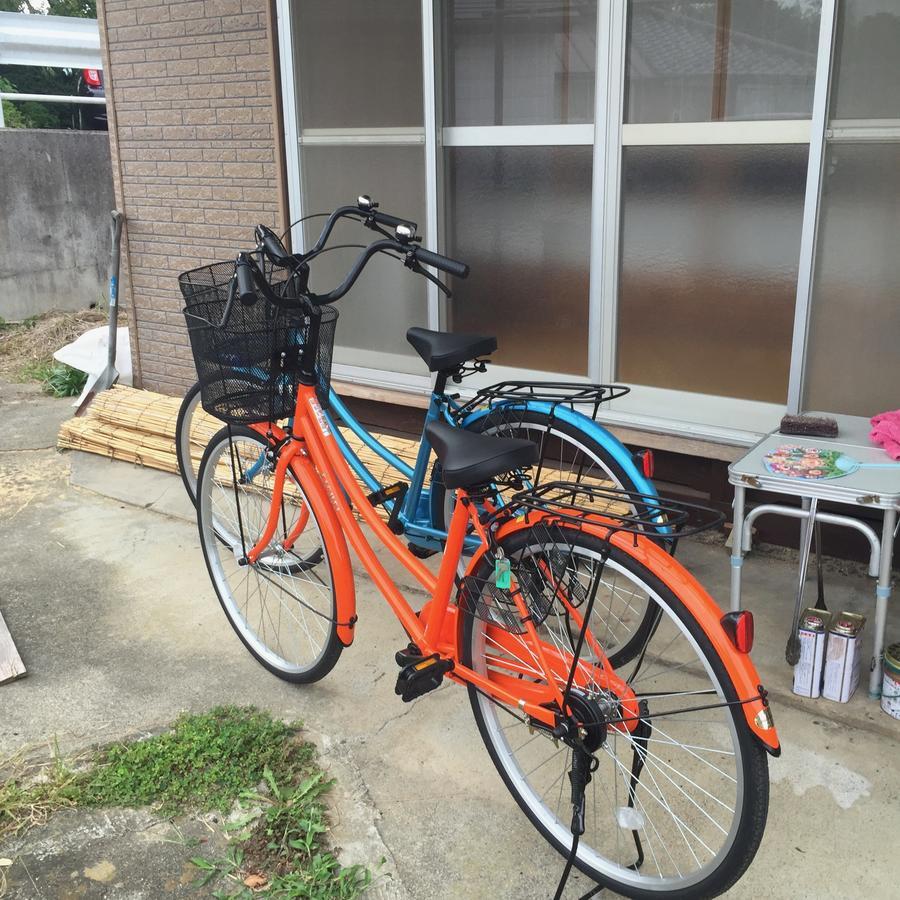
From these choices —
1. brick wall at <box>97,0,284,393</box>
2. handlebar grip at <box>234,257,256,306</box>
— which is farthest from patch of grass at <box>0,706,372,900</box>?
brick wall at <box>97,0,284,393</box>

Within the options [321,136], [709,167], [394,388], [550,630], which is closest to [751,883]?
[550,630]

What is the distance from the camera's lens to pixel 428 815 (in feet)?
7.82

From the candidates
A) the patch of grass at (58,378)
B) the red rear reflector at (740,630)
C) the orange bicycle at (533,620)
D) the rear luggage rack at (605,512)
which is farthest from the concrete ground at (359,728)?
the patch of grass at (58,378)

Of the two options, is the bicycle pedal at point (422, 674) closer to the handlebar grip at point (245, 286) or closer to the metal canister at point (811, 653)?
the handlebar grip at point (245, 286)

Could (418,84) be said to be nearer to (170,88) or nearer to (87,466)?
(170,88)

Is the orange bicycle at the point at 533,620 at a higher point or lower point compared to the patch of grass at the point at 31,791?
higher

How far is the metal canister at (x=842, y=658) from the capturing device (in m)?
2.68

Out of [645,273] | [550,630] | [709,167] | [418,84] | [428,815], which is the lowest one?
[428,815]

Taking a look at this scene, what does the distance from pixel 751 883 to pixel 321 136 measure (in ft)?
12.5

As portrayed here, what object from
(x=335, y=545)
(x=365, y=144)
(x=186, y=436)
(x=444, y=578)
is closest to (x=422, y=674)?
(x=444, y=578)

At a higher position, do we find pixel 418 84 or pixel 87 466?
pixel 418 84

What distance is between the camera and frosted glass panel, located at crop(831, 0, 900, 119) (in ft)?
10.1

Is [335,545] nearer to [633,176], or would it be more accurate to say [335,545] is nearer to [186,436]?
[186,436]

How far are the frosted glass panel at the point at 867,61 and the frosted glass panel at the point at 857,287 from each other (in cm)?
13
